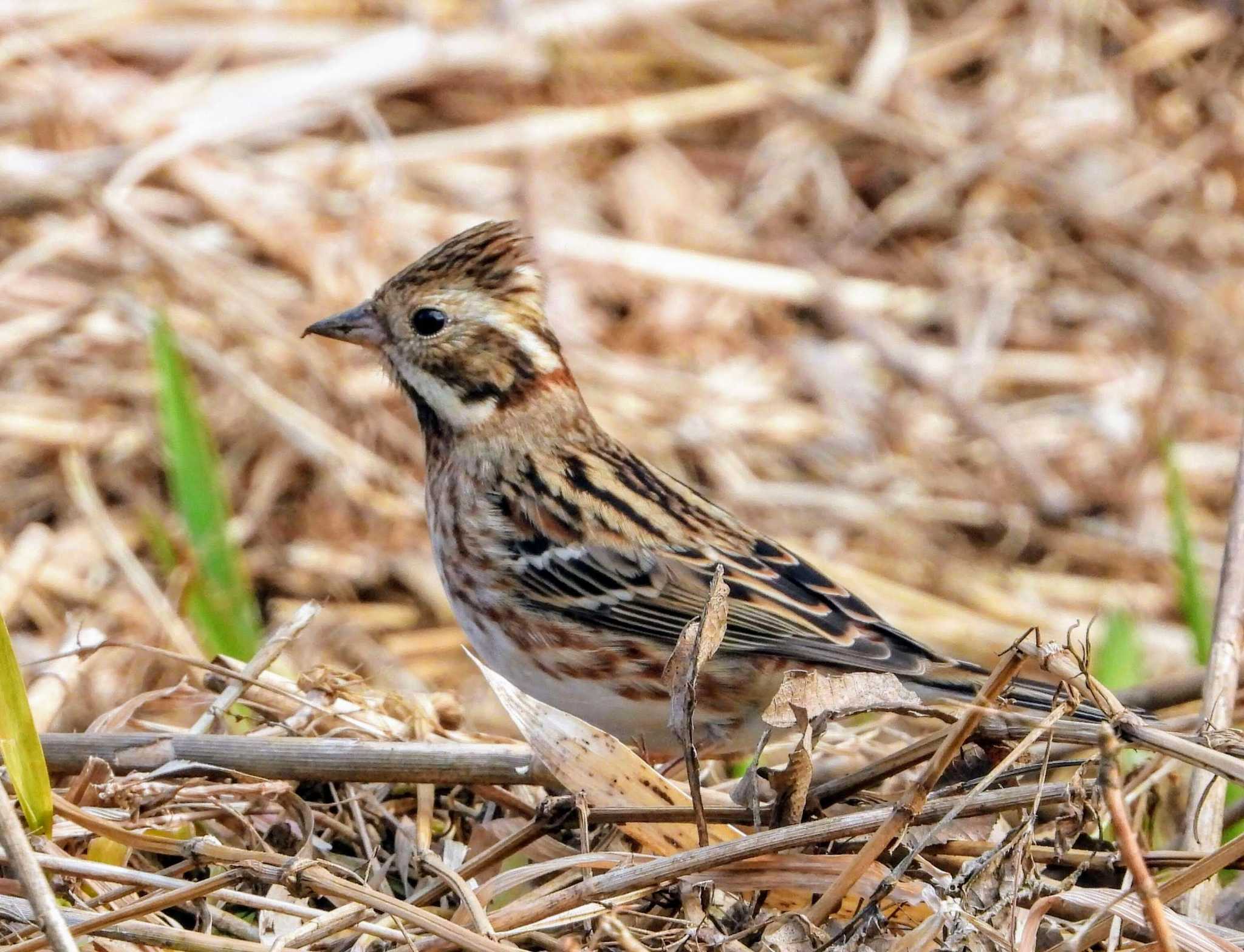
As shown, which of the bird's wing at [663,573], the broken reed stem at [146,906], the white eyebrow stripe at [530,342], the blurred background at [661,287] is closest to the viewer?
the broken reed stem at [146,906]

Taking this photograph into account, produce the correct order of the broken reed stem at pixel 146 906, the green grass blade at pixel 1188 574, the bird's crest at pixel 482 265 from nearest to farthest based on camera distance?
the broken reed stem at pixel 146 906, the bird's crest at pixel 482 265, the green grass blade at pixel 1188 574

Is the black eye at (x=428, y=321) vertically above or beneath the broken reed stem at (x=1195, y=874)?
above

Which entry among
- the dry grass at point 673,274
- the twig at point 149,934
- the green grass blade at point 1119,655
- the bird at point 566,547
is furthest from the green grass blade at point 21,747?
the green grass blade at point 1119,655

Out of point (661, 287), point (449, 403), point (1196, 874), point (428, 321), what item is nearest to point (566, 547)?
point (449, 403)

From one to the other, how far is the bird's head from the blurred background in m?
0.84

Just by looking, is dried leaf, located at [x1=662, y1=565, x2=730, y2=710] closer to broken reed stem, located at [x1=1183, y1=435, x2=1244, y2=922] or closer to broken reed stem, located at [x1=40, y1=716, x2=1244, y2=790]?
broken reed stem, located at [x1=40, y1=716, x2=1244, y2=790]

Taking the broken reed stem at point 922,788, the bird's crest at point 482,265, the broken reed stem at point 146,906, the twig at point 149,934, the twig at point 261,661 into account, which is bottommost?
the twig at point 149,934

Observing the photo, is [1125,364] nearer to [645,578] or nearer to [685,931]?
[645,578]

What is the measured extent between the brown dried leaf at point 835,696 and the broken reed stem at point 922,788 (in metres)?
0.12

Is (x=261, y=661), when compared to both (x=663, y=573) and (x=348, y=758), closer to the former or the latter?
(x=348, y=758)

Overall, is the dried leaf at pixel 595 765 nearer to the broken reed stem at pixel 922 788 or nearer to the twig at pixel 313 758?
the twig at pixel 313 758

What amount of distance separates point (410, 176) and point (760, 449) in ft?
6.21

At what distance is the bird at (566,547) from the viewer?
4.05 meters

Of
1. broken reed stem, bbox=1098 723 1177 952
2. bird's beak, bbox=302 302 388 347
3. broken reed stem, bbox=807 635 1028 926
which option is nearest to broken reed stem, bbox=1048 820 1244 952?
broken reed stem, bbox=1098 723 1177 952
